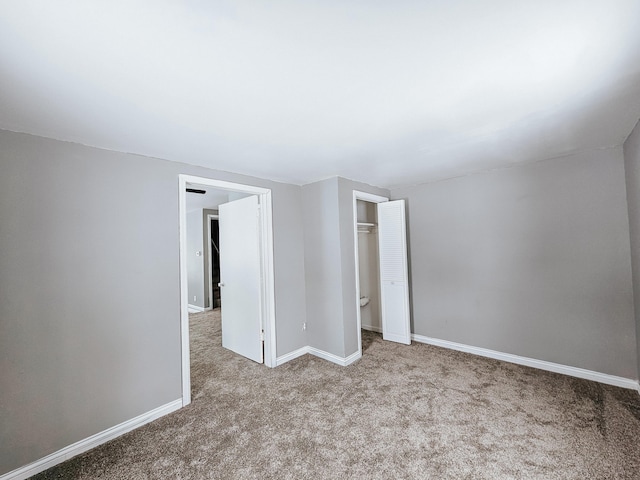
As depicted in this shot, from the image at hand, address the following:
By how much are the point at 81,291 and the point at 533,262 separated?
13.8ft

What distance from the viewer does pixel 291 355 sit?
3400mm

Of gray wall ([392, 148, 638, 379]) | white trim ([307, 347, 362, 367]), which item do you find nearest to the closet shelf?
gray wall ([392, 148, 638, 379])

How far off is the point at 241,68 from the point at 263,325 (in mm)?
2729

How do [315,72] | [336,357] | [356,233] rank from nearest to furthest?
[315,72] → [336,357] → [356,233]

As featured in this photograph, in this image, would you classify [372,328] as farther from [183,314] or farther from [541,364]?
[183,314]

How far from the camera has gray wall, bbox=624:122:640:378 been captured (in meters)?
2.16

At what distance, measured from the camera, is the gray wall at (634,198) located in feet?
7.07

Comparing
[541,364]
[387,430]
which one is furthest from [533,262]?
[387,430]

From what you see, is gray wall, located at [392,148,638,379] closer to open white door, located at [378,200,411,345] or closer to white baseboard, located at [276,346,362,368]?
open white door, located at [378,200,411,345]

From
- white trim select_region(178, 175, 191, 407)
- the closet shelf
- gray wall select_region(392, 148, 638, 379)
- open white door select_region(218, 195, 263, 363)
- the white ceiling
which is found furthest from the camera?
the closet shelf

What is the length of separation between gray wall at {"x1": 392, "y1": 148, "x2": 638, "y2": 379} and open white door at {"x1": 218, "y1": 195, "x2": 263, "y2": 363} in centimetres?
221

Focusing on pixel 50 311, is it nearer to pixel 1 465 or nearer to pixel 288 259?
pixel 1 465

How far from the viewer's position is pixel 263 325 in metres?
3.30

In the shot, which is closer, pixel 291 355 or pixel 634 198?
pixel 634 198
